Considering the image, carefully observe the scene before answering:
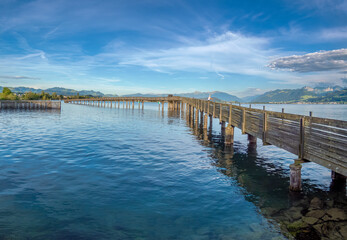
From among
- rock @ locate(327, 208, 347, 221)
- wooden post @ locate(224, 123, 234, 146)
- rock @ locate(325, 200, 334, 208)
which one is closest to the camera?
rock @ locate(327, 208, 347, 221)

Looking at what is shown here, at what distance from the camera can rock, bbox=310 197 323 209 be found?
9.08 metres

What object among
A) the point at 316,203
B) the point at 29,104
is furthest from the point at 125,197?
the point at 29,104

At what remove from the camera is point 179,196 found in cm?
1027

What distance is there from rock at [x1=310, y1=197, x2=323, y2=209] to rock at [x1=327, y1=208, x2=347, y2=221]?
1.22ft

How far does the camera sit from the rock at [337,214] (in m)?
8.15

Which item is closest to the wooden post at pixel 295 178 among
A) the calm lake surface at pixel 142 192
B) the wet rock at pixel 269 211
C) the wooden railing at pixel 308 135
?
the calm lake surface at pixel 142 192

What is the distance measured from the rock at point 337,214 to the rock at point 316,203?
372mm

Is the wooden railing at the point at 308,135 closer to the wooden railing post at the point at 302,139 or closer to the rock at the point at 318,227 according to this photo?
the wooden railing post at the point at 302,139

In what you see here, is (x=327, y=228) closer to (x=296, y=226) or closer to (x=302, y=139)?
(x=296, y=226)

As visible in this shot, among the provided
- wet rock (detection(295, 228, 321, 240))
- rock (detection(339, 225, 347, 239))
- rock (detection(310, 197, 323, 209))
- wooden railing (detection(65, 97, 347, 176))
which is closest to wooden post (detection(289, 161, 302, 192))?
wooden railing (detection(65, 97, 347, 176))

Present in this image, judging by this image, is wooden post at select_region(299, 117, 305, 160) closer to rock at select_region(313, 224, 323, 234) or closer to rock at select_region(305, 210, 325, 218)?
rock at select_region(305, 210, 325, 218)

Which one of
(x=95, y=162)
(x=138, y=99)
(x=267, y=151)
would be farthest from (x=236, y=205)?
(x=138, y=99)

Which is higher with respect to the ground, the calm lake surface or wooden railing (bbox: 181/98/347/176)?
wooden railing (bbox: 181/98/347/176)

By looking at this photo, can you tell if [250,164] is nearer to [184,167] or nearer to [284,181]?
[284,181]
